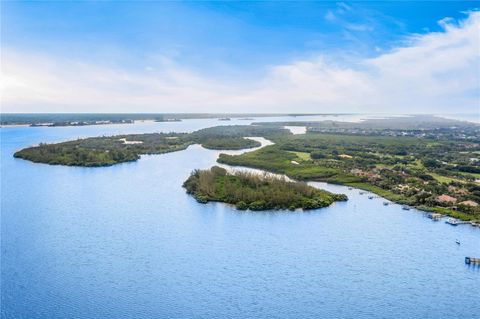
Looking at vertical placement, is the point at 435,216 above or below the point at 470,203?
below

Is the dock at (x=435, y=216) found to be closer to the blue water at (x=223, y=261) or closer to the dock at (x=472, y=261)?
the blue water at (x=223, y=261)

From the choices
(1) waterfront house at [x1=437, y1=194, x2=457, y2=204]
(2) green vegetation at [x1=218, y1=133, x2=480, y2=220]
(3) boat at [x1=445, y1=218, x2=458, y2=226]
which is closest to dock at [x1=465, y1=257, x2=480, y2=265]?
(3) boat at [x1=445, y1=218, x2=458, y2=226]

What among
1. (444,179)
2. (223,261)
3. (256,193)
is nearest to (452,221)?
(256,193)

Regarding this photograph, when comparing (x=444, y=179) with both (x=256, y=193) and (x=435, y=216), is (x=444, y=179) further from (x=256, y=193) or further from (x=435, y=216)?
(x=256, y=193)

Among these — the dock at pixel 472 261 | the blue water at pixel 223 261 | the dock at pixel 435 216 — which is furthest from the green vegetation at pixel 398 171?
the dock at pixel 472 261

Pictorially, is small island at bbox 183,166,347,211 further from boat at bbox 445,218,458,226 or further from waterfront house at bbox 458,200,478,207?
waterfront house at bbox 458,200,478,207

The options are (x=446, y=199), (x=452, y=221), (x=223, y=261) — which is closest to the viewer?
(x=223, y=261)

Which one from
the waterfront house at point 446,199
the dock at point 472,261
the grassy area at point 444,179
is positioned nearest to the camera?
the dock at point 472,261
